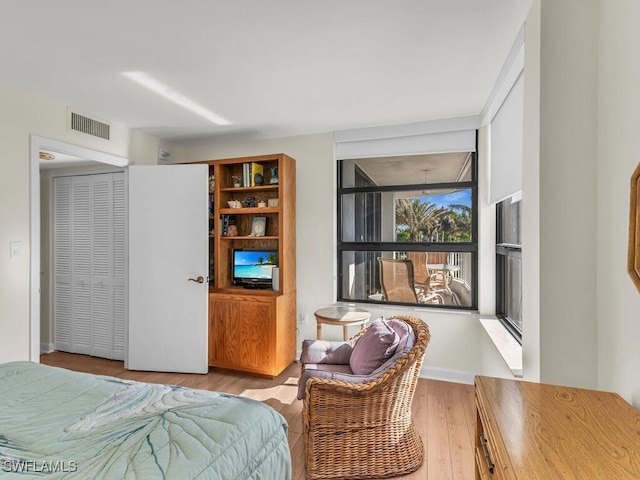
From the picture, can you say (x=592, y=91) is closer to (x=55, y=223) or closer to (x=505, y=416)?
(x=505, y=416)

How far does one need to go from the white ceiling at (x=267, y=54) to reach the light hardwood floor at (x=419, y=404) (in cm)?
247

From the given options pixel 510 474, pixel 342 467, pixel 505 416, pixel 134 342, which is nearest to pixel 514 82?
pixel 505 416

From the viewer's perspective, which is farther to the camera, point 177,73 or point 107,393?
point 177,73

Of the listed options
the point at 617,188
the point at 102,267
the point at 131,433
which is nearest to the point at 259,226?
the point at 102,267

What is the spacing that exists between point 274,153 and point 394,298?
2.03m

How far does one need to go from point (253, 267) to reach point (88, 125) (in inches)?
78.9

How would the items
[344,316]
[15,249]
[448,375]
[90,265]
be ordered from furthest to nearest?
1. [90,265]
2. [448,375]
3. [344,316]
4. [15,249]

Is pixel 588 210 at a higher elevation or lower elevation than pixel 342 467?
higher

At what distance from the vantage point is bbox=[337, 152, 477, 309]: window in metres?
3.30

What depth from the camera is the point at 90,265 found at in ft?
13.3

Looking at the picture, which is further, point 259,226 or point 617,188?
point 259,226

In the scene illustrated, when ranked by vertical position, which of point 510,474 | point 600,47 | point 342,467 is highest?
point 600,47

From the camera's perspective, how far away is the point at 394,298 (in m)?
3.54

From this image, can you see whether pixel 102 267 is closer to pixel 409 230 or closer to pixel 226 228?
pixel 226 228
